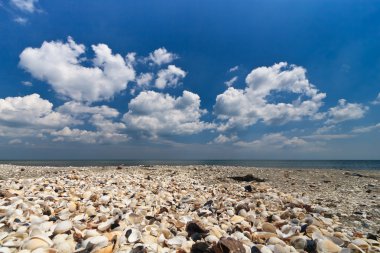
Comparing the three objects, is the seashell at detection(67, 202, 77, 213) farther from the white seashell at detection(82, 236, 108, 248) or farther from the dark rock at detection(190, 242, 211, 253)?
the dark rock at detection(190, 242, 211, 253)

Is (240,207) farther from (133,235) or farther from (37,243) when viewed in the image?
(37,243)

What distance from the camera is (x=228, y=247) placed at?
10.2ft

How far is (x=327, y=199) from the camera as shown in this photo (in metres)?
7.48

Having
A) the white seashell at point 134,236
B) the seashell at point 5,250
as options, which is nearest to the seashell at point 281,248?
the white seashell at point 134,236

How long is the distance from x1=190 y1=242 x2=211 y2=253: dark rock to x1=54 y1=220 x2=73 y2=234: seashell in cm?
190

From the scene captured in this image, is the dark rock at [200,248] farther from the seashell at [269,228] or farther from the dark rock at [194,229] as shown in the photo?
the seashell at [269,228]

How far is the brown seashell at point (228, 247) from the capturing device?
122 inches

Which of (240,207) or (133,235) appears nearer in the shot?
(133,235)

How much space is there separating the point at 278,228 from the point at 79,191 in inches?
191

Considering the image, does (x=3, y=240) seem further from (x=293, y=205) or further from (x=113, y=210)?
(x=293, y=205)

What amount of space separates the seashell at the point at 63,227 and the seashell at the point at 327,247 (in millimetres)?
3670

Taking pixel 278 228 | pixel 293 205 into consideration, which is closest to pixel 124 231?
pixel 278 228

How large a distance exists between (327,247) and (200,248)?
1800 mm

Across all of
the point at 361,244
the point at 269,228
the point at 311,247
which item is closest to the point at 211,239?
the point at 269,228
